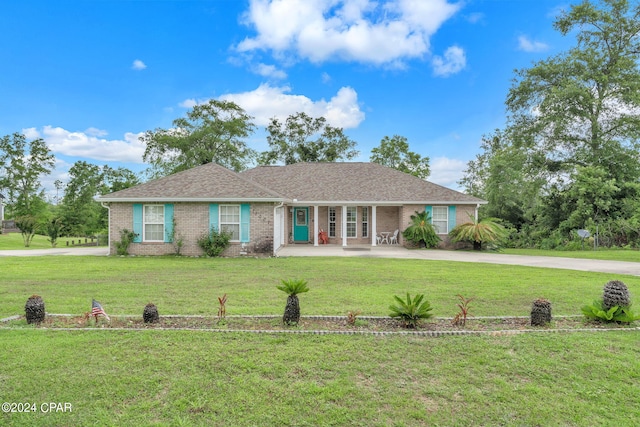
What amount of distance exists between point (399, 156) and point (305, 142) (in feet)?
32.7

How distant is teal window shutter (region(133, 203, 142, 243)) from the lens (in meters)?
15.4

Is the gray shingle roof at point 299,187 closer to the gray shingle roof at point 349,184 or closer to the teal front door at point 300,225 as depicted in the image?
the gray shingle roof at point 349,184

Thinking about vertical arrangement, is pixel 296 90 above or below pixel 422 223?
above

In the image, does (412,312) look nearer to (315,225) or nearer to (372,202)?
(372,202)

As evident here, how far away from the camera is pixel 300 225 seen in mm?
21078

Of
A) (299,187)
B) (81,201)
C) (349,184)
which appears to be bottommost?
(299,187)

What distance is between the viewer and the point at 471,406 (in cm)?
317

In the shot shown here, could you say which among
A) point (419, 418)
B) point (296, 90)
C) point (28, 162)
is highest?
point (296, 90)

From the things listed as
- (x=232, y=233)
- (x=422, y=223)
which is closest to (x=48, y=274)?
(x=232, y=233)

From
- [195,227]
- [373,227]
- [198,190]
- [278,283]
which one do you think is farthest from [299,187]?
[278,283]

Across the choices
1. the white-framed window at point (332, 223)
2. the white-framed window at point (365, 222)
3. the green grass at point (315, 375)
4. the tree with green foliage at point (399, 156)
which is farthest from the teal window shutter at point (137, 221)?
→ the tree with green foliage at point (399, 156)

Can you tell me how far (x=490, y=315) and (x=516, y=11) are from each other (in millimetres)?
15087

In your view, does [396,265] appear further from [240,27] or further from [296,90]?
[296,90]

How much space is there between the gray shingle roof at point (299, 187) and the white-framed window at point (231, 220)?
570 mm
